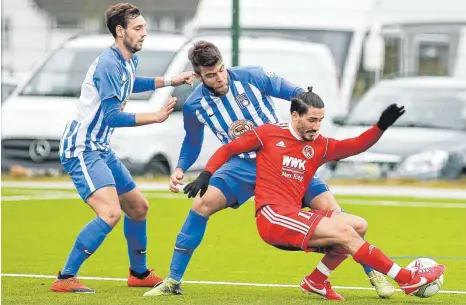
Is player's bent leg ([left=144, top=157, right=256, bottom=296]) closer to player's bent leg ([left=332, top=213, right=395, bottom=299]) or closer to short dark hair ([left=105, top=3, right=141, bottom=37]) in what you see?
player's bent leg ([left=332, top=213, right=395, bottom=299])

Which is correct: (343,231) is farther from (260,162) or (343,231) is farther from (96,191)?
(96,191)

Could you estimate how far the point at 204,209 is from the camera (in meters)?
9.73

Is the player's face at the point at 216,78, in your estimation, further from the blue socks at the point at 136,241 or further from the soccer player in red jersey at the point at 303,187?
the blue socks at the point at 136,241

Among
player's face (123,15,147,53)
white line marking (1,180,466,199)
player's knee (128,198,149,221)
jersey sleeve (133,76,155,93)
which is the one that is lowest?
white line marking (1,180,466,199)

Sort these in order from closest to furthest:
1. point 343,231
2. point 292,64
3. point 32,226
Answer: point 343,231 → point 32,226 → point 292,64

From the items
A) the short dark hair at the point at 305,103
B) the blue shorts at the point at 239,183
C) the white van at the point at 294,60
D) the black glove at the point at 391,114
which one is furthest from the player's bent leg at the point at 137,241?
the white van at the point at 294,60

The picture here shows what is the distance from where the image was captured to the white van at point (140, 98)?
786 inches

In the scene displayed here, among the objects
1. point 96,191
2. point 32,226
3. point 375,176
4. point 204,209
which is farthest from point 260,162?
point 375,176

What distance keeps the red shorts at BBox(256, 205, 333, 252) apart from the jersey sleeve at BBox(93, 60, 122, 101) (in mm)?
1298

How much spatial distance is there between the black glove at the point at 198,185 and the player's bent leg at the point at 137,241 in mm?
1114

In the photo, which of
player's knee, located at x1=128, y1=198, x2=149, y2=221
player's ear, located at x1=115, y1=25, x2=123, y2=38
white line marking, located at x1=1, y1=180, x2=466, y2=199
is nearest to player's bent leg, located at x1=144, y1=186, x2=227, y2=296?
player's knee, located at x1=128, y1=198, x2=149, y2=221

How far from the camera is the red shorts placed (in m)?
9.07

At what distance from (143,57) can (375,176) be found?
12.6 feet

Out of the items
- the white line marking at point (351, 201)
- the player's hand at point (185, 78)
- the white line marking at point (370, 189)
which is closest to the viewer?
the player's hand at point (185, 78)
